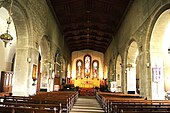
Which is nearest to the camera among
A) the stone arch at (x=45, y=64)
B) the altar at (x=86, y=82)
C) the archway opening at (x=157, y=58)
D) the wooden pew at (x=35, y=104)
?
the wooden pew at (x=35, y=104)

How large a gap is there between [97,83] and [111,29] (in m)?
10.8

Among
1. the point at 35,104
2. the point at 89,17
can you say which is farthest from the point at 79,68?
the point at 35,104

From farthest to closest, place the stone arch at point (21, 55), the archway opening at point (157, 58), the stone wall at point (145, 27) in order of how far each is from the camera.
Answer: the stone arch at point (21, 55) < the archway opening at point (157, 58) < the stone wall at point (145, 27)

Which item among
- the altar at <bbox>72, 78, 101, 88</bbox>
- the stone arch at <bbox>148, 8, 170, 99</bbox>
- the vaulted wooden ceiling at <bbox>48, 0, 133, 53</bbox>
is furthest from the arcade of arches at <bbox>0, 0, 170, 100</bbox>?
the altar at <bbox>72, 78, 101, 88</bbox>

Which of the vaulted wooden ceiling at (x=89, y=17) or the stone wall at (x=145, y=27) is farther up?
the vaulted wooden ceiling at (x=89, y=17)

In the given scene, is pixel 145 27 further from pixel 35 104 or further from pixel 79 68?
pixel 79 68

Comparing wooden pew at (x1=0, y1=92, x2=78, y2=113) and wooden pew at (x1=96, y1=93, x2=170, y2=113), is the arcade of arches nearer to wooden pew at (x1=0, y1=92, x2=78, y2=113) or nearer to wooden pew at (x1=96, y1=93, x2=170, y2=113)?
wooden pew at (x1=96, y1=93, x2=170, y2=113)

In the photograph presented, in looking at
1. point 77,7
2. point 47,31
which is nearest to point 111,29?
point 77,7

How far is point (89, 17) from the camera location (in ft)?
51.8

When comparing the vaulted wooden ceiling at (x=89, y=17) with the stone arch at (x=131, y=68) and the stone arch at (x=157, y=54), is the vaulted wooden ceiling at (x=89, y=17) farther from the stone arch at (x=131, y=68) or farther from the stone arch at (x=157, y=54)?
the stone arch at (x=157, y=54)

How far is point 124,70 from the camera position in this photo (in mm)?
13492

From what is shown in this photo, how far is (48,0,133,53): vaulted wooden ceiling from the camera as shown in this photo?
12.8 meters

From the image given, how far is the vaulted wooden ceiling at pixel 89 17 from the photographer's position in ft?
41.9

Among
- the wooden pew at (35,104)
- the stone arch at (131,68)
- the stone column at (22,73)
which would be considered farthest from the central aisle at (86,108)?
the stone arch at (131,68)
